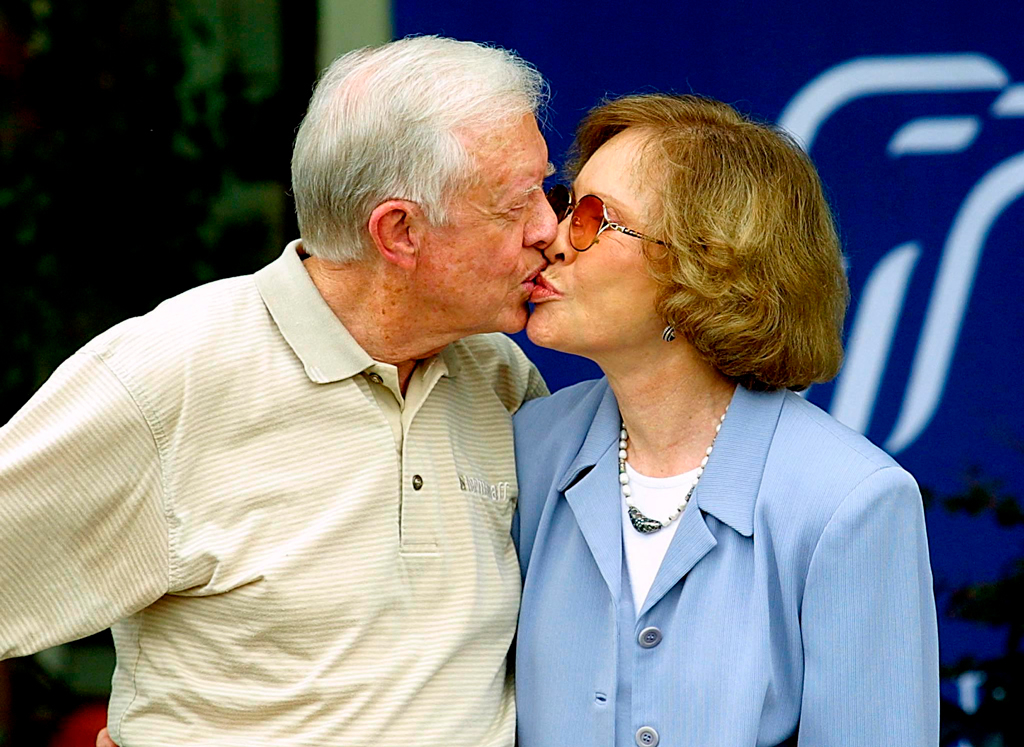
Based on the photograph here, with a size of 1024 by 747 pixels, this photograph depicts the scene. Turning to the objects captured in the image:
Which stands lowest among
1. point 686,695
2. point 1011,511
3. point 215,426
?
point 1011,511

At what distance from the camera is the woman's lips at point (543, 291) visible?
2.77 m

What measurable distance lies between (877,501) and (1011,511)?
5.29 feet

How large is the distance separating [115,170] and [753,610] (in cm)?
244

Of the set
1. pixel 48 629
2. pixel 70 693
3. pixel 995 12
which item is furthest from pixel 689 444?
pixel 70 693

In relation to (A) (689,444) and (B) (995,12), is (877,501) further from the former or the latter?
(B) (995,12)

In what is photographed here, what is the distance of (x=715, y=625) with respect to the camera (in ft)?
8.26

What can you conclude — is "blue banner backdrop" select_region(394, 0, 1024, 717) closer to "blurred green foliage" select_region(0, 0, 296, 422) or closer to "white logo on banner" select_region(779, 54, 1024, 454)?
"white logo on banner" select_region(779, 54, 1024, 454)

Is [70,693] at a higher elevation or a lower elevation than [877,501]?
lower

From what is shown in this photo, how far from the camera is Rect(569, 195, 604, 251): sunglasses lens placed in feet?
8.95

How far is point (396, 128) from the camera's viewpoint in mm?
2607

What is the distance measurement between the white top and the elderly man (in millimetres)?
256

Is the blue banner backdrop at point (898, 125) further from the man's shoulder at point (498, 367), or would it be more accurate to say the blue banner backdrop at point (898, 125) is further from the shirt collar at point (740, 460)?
the shirt collar at point (740, 460)

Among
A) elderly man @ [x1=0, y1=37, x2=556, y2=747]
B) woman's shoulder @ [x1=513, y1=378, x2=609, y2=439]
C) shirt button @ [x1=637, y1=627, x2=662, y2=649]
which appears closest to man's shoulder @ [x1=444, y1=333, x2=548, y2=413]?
woman's shoulder @ [x1=513, y1=378, x2=609, y2=439]

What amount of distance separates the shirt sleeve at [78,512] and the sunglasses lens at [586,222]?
88 cm
